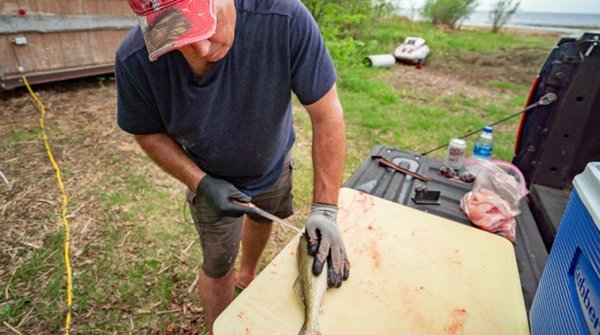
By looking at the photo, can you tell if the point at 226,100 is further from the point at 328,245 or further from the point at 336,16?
the point at 336,16

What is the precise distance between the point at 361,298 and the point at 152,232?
2.39 m

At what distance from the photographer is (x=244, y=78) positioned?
161 centimetres

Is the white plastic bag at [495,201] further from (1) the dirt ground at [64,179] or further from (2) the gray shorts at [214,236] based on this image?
(1) the dirt ground at [64,179]

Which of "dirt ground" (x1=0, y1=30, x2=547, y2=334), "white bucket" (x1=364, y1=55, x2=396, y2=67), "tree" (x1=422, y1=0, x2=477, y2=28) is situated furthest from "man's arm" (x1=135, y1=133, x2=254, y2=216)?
"tree" (x1=422, y1=0, x2=477, y2=28)

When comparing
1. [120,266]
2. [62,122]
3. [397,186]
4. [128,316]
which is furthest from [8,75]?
[397,186]

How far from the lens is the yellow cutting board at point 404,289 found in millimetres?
1356

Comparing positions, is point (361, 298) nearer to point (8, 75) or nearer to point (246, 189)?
point (246, 189)

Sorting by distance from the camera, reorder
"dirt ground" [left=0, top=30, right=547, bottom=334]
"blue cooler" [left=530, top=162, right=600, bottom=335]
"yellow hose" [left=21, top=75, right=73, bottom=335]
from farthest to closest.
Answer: "dirt ground" [left=0, top=30, right=547, bottom=334] → "yellow hose" [left=21, top=75, right=73, bottom=335] → "blue cooler" [left=530, top=162, right=600, bottom=335]

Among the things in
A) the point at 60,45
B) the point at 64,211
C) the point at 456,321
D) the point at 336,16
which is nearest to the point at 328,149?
the point at 456,321

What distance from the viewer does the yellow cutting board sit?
1.36 m

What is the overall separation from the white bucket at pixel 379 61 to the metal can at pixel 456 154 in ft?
26.0

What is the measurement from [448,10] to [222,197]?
1109 inches

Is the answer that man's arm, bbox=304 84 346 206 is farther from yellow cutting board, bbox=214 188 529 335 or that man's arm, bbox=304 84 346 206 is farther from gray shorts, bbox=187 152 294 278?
gray shorts, bbox=187 152 294 278

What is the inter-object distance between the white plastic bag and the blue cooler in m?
0.82
